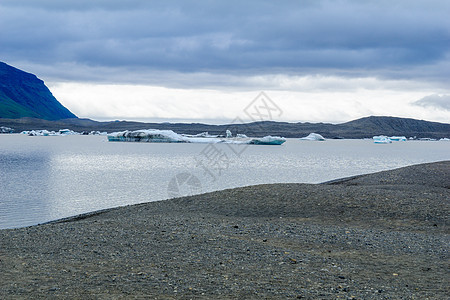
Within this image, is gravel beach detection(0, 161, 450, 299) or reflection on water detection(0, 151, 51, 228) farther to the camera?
reflection on water detection(0, 151, 51, 228)

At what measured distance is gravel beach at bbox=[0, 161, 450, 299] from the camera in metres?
7.45

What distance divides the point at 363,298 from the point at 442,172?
972 inches

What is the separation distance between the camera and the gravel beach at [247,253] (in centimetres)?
745

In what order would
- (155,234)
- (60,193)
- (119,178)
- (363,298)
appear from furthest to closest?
(119,178) → (60,193) → (155,234) → (363,298)

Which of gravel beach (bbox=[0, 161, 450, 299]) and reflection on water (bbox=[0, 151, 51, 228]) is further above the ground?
gravel beach (bbox=[0, 161, 450, 299])

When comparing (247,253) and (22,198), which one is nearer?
(247,253)

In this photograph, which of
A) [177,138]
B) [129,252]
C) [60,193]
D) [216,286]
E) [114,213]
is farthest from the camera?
[177,138]

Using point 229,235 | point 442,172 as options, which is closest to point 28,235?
point 229,235

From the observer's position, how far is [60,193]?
28.8 meters

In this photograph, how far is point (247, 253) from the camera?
32.3ft

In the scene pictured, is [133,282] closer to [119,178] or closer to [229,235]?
[229,235]

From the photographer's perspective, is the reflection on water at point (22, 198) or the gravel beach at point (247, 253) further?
the reflection on water at point (22, 198)

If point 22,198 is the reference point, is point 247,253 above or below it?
above

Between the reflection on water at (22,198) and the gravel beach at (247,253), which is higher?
the gravel beach at (247,253)
